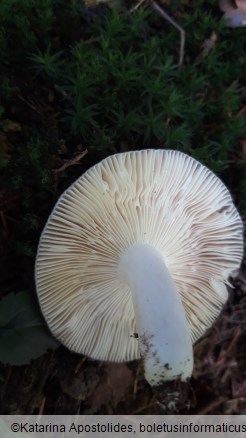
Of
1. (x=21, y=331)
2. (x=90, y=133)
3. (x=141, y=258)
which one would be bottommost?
(x=21, y=331)

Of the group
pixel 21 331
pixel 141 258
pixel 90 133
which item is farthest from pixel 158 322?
pixel 90 133

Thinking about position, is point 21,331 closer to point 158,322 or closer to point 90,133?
point 158,322

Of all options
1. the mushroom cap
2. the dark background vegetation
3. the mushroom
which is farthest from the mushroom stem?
the dark background vegetation

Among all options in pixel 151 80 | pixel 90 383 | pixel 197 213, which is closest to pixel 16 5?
pixel 151 80

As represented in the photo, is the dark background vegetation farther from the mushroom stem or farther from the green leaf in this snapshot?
the mushroom stem

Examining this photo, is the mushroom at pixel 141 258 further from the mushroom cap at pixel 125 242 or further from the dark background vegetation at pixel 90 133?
the dark background vegetation at pixel 90 133

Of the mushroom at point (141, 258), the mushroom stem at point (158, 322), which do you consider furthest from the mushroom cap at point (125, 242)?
the mushroom stem at point (158, 322)
